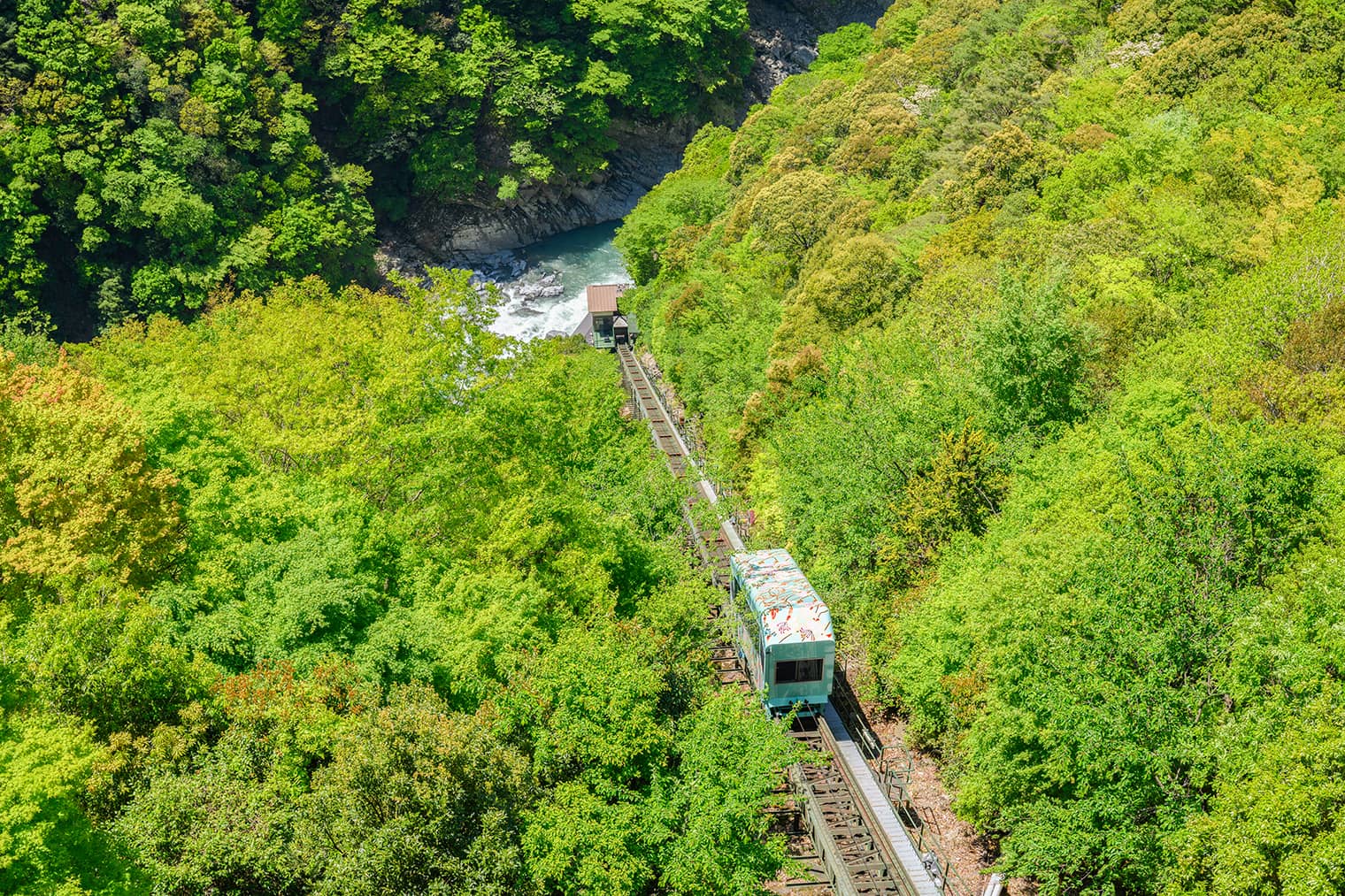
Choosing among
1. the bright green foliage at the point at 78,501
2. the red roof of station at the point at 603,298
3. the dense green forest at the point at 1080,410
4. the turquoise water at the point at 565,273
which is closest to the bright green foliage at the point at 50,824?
the bright green foliage at the point at 78,501

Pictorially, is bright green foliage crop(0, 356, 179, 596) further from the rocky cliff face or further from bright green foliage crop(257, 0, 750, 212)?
bright green foliage crop(257, 0, 750, 212)

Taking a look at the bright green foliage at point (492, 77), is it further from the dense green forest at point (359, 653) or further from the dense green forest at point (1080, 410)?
the dense green forest at point (359, 653)

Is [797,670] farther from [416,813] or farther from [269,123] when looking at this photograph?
[269,123]

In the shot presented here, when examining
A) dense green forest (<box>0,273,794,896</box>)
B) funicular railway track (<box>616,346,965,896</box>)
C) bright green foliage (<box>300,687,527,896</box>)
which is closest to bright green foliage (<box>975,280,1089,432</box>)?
funicular railway track (<box>616,346,965,896</box>)

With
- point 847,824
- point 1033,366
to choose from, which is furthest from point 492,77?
point 847,824

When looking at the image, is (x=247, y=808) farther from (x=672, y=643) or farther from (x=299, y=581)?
(x=672, y=643)
